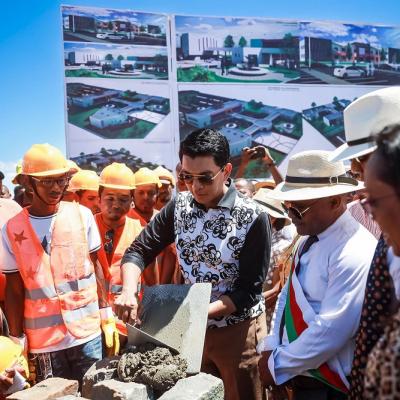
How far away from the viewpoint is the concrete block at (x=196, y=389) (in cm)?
193

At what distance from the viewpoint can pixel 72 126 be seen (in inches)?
Answer: 253

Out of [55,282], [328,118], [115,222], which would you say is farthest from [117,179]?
[328,118]

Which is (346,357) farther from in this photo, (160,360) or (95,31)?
(95,31)

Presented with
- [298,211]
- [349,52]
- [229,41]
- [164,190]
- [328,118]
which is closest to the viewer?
[298,211]

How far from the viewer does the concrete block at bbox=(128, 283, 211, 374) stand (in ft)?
7.33

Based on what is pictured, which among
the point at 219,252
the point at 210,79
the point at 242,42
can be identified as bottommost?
the point at 219,252

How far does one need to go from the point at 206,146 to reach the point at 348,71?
6.32 m

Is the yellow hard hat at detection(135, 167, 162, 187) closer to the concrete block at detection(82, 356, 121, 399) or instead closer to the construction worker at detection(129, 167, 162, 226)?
the construction worker at detection(129, 167, 162, 226)

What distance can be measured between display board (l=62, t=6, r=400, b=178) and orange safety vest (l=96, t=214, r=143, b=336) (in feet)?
7.75

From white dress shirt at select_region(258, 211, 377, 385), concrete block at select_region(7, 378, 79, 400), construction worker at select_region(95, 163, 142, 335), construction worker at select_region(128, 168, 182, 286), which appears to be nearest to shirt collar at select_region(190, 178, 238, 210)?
white dress shirt at select_region(258, 211, 377, 385)

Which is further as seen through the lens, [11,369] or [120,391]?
[11,369]

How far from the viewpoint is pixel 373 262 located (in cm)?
172

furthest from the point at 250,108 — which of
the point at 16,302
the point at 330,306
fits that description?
the point at 330,306

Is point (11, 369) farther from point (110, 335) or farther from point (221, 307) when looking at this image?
point (221, 307)
